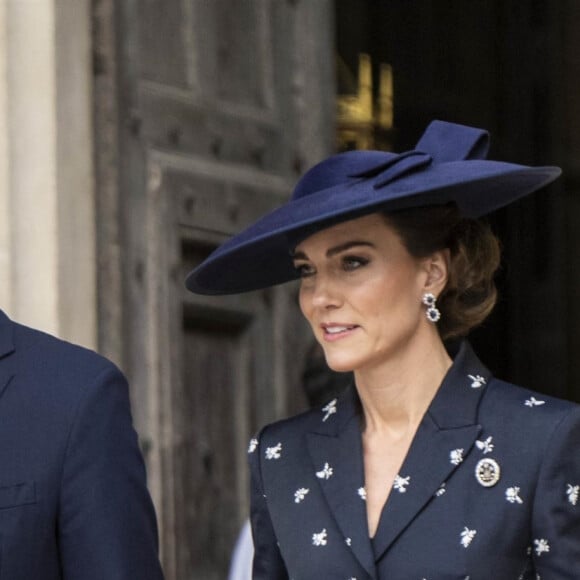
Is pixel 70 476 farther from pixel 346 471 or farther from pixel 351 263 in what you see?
pixel 351 263

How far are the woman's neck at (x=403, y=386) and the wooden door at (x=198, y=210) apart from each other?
5.88 ft

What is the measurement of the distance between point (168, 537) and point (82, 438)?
1.99m

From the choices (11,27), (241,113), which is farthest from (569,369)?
(11,27)

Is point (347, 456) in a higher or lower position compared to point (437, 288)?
lower

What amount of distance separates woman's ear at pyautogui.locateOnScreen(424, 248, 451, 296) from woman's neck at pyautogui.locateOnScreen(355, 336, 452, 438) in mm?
87

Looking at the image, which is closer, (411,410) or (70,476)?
(70,476)

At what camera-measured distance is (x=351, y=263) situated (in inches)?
139

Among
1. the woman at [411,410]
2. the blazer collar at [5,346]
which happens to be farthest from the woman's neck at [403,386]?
the blazer collar at [5,346]

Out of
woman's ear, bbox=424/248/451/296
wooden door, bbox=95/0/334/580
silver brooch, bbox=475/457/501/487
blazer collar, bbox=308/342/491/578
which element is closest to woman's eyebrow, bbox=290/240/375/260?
woman's ear, bbox=424/248/451/296

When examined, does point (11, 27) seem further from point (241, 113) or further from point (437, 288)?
point (437, 288)

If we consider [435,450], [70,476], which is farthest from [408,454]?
[70,476]

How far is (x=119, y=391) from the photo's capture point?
11.5 feet

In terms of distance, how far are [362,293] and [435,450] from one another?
279mm

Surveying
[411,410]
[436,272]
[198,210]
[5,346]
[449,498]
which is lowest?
[449,498]
